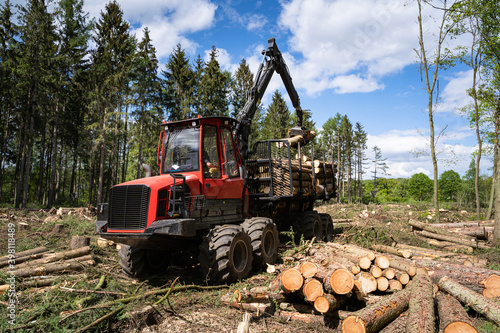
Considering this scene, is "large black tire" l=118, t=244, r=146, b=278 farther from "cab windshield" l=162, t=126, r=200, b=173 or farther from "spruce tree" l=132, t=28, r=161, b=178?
"spruce tree" l=132, t=28, r=161, b=178

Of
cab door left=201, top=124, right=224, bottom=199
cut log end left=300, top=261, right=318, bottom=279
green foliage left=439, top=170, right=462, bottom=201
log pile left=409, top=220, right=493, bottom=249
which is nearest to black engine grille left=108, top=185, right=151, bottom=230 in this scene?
cab door left=201, top=124, right=224, bottom=199

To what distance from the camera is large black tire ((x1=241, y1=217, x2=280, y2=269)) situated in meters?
6.98

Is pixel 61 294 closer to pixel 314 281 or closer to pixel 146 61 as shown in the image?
pixel 314 281

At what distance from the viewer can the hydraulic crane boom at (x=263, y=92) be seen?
917 cm

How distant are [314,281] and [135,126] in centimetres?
2445

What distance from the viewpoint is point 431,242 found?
11047 millimetres

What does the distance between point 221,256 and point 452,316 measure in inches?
145

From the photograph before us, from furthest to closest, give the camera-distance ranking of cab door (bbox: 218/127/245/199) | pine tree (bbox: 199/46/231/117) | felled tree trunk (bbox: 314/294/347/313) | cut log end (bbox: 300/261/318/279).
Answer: pine tree (bbox: 199/46/231/117), cab door (bbox: 218/127/245/199), cut log end (bbox: 300/261/318/279), felled tree trunk (bbox: 314/294/347/313)

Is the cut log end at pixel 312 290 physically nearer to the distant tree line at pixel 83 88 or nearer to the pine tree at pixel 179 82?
the distant tree line at pixel 83 88

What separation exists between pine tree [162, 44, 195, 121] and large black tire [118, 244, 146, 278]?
21.5m

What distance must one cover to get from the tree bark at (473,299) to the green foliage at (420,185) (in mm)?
74182

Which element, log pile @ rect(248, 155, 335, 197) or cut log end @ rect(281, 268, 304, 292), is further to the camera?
log pile @ rect(248, 155, 335, 197)

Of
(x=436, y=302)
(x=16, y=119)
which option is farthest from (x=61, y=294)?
(x=16, y=119)

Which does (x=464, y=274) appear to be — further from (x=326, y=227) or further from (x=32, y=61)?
(x=32, y=61)
